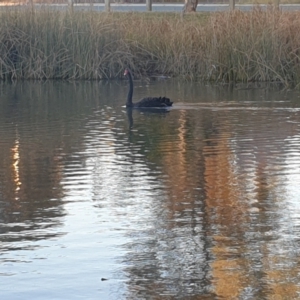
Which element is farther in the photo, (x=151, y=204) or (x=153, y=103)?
(x=153, y=103)

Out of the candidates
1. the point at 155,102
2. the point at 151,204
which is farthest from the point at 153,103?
the point at 151,204

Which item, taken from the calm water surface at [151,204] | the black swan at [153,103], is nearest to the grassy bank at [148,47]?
the black swan at [153,103]

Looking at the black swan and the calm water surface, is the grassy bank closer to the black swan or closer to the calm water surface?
the black swan

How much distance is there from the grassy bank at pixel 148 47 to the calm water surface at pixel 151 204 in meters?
5.14

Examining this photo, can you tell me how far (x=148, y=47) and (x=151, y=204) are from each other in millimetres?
15133

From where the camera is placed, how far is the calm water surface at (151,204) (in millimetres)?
6949

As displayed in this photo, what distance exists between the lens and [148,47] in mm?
24219

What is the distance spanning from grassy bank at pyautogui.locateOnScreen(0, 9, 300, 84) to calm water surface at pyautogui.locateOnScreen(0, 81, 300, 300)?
5.14 metres

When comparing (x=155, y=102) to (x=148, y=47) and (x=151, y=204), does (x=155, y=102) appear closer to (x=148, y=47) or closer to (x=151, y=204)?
(x=148, y=47)

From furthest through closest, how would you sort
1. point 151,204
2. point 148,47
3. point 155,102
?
point 148,47, point 155,102, point 151,204

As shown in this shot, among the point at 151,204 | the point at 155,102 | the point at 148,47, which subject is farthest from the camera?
the point at 148,47

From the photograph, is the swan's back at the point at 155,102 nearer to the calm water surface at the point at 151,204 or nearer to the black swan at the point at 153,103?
A: the black swan at the point at 153,103

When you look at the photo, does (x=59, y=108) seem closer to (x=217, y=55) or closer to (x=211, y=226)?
(x=217, y=55)

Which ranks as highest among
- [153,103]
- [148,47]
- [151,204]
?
[148,47]
